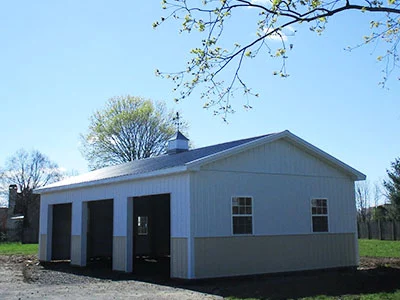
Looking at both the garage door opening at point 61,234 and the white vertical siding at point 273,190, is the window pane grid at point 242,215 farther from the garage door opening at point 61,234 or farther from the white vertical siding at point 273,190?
the garage door opening at point 61,234

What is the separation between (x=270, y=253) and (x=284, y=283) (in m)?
2.41

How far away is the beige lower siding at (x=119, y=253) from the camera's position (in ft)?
55.4

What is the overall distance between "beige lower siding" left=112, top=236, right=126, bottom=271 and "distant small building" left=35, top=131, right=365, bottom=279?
0.03 metres

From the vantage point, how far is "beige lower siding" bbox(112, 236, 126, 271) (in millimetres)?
16898

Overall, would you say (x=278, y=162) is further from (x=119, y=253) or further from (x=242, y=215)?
(x=119, y=253)

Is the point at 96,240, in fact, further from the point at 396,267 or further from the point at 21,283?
the point at 396,267

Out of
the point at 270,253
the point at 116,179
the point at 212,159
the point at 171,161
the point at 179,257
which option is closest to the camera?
the point at 179,257

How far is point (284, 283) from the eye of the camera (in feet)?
44.0

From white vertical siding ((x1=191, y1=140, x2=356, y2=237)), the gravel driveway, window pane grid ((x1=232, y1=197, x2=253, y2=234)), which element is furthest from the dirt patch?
the gravel driveway

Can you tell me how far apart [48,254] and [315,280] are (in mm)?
12437

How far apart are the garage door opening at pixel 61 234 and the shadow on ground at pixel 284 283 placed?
19.7ft

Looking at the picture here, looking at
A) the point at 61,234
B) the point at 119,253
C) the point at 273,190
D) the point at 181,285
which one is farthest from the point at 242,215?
the point at 61,234

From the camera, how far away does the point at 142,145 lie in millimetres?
44188

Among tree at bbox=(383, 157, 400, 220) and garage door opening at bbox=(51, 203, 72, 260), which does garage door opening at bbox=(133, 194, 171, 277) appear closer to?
garage door opening at bbox=(51, 203, 72, 260)
